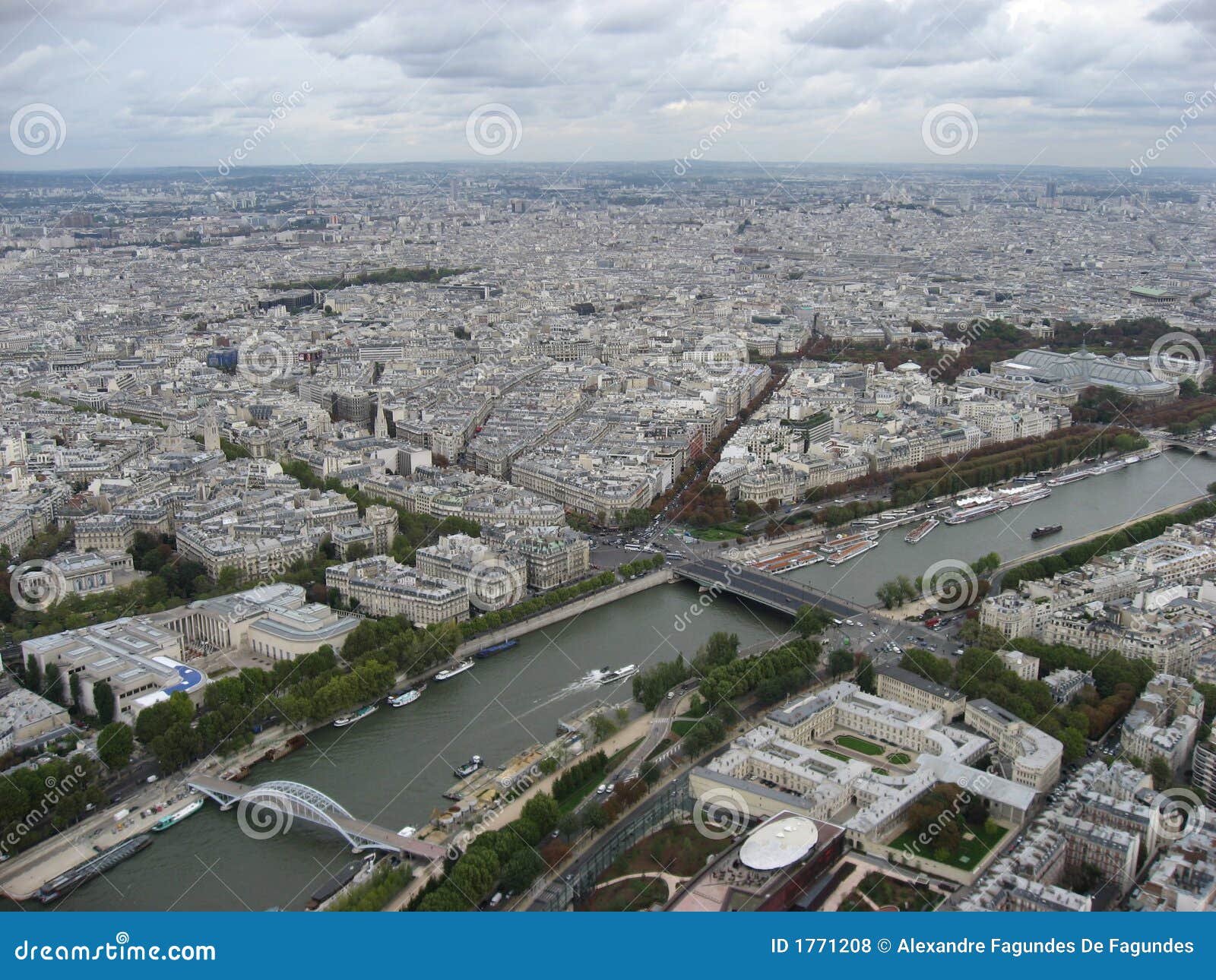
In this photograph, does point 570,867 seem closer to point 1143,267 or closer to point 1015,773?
point 1015,773

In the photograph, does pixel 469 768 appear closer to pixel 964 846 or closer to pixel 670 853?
pixel 670 853

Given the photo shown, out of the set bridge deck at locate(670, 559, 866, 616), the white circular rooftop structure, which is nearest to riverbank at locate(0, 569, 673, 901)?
bridge deck at locate(670, 559, 866, 616)

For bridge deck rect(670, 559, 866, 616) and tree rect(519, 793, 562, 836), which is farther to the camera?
bridge deck rect(670, 559, 866, 616)

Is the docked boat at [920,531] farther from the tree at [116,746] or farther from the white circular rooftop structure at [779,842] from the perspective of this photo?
the tree at [116,746]

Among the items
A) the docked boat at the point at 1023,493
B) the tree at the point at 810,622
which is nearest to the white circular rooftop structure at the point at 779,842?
the tree at the point at 810,622

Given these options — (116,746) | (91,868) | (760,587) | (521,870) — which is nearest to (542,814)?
(521,870)

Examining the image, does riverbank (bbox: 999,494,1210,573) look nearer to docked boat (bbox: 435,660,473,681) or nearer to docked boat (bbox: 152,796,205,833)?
docked boat (bbox: 435,660,473,681)

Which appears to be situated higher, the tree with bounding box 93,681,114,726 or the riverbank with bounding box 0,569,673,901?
the tree with bounding box 93,681,114,726
